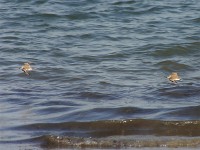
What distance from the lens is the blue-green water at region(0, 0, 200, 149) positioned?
5.88 m

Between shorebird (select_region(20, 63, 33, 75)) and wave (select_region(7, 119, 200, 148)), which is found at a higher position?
wave (select_region(7, 119, 200, 148))

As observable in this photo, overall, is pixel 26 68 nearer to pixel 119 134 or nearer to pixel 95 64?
pixel 95 64

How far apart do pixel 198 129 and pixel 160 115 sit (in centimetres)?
51

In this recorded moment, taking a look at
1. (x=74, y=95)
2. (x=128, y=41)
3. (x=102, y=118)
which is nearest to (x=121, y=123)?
(x=102, y=118)

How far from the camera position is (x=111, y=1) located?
13164 millimetres

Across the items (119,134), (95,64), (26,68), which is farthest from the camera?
(95,64)

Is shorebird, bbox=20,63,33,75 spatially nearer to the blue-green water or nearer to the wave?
the blue-green water

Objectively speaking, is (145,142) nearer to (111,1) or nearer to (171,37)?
(171,37)

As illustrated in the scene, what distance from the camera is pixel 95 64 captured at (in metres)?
8.41

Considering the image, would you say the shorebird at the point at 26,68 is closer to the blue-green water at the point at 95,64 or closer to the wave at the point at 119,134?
the blue-green water at the point at 95,64

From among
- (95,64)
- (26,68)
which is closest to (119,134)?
(26,68)

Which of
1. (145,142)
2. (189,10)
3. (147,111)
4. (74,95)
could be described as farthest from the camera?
(189,10)

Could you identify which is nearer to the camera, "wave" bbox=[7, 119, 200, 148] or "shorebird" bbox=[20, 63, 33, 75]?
"wave" bbox=[7, 119, 200, 148]

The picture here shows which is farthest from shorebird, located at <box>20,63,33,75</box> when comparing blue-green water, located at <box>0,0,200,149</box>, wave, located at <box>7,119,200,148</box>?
wave, located at <box>7,119,200,148</box>
